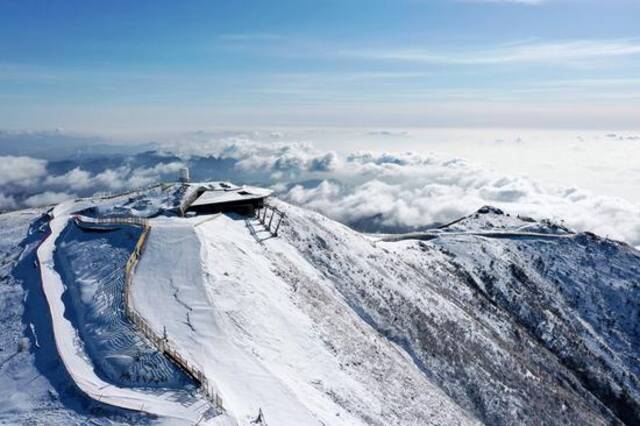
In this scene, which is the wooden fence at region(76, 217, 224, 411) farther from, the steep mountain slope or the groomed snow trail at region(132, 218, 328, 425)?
the steep mountain slope

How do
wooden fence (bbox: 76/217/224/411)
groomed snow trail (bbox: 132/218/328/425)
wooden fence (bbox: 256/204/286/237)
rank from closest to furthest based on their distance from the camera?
wooden fence (bbox: 76/217/224/411), groomed snow trail (bbox: 132/218/328/425), wooden fence (bbox: 256/204/286/237)

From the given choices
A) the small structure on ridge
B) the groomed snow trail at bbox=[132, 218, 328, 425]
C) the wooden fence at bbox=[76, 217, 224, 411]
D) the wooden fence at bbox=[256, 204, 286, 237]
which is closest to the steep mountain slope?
the wooden fence at bbox=[256, 204, 286, 237]

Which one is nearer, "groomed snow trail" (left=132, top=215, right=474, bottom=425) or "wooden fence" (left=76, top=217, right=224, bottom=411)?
"wooden fence" (left=76, top=217, right=224, bottom=411)

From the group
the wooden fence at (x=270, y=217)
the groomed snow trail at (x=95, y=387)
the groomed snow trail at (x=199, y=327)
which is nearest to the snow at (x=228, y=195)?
the wooden fence at (x=270, y=217)

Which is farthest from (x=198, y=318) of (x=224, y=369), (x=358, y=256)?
(x=358, y=256)

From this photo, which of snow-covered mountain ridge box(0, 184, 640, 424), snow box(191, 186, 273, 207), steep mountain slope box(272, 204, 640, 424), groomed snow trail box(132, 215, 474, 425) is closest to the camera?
groomed snow trail box(132, 215, 474, 425)

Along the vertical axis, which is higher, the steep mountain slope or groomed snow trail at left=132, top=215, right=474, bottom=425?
groomed snow trail at left=132, top=215, right=474, bottom=425

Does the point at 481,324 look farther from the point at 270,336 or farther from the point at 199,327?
the point at 199,327

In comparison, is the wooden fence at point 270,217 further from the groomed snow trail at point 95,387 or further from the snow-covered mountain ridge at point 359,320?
the groomed snow trail at point 95,387

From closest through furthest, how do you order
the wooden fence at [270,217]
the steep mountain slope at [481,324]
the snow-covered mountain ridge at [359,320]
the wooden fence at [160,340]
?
the wooden fence at [160,340], the snow-covered mountain ridge at [359,320], the steep mountain slope at [481,324], the wooden fence at [270,217]

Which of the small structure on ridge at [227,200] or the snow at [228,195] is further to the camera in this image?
the snow at [228,195]

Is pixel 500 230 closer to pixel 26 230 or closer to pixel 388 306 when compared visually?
pixel 388 306
